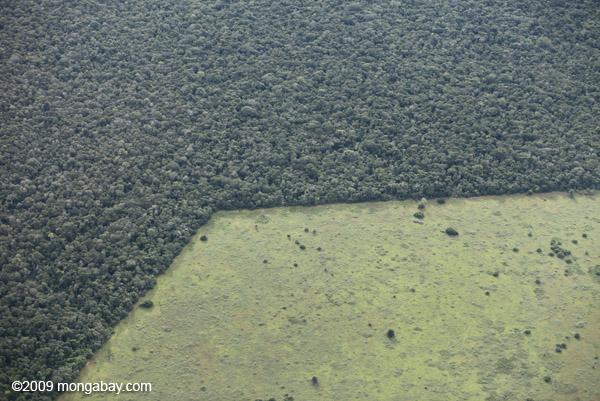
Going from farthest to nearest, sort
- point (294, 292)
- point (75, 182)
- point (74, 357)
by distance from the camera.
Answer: point (75, 182)
point (294, 292)
point (74, 357)

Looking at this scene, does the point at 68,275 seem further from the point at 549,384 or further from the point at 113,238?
the point at 549,384

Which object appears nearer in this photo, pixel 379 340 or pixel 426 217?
pixel 379 340

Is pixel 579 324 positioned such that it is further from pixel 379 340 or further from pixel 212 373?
pixel 212 373

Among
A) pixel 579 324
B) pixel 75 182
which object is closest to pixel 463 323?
pixel 579 324

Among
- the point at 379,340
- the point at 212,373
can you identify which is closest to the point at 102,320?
the point at 212,373

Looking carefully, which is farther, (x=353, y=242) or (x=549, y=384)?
(x=353, y=242)

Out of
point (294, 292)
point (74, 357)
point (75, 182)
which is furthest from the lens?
point (75, 182)
